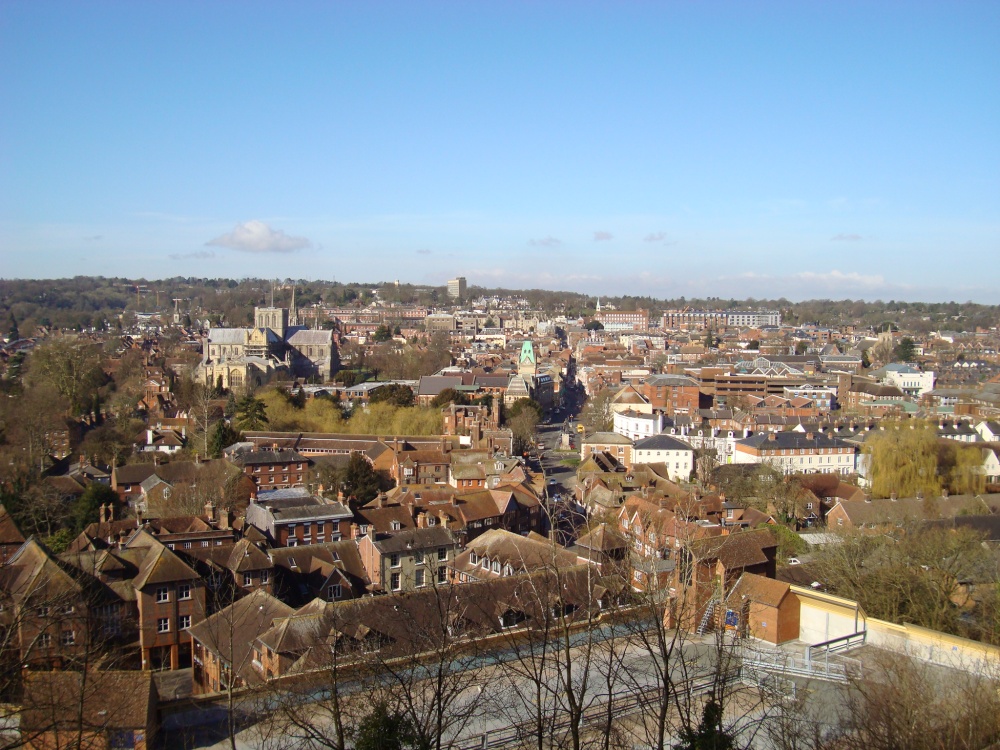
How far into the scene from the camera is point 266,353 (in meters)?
54.3

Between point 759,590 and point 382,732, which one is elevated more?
point 382,732

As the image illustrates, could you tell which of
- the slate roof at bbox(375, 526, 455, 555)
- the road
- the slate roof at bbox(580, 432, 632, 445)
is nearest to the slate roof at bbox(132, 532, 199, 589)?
the slate roof at bbox(375, 526, 455, 555)

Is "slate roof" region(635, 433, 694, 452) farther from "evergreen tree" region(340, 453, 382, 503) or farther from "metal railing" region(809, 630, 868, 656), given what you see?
"metal railing" region(809, 630, 868, 656)

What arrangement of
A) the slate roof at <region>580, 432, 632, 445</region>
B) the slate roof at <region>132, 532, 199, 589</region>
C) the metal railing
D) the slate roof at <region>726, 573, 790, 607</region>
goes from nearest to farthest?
the metal railing < the slate roof at <region>726, 573, 790, 607</region> < the slate roof at <region>132, 532, 199, 589</region> < the slate roof at <region>580, 432, 632, 445</region>

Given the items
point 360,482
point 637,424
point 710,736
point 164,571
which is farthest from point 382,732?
point 637,424

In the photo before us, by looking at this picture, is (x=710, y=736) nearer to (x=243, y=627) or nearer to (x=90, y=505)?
(x=243, y=627)

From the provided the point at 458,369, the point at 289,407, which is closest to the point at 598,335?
the point at 458,369

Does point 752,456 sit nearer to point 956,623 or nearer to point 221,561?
point 956,623

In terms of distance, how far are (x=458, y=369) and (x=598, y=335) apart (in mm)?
38144

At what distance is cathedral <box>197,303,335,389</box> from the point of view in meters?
47.7

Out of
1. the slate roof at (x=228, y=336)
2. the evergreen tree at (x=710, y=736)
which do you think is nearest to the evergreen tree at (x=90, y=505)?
the evergreen tree at (x=710, y=736)

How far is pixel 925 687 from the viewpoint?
30.2ft

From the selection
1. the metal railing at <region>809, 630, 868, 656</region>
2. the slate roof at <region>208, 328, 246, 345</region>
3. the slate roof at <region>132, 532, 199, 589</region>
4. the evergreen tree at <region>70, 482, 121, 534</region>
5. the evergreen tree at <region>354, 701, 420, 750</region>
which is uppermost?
the slate roof at <region>208, 328, 246, 345</region>

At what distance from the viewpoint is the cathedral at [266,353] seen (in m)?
47.7
